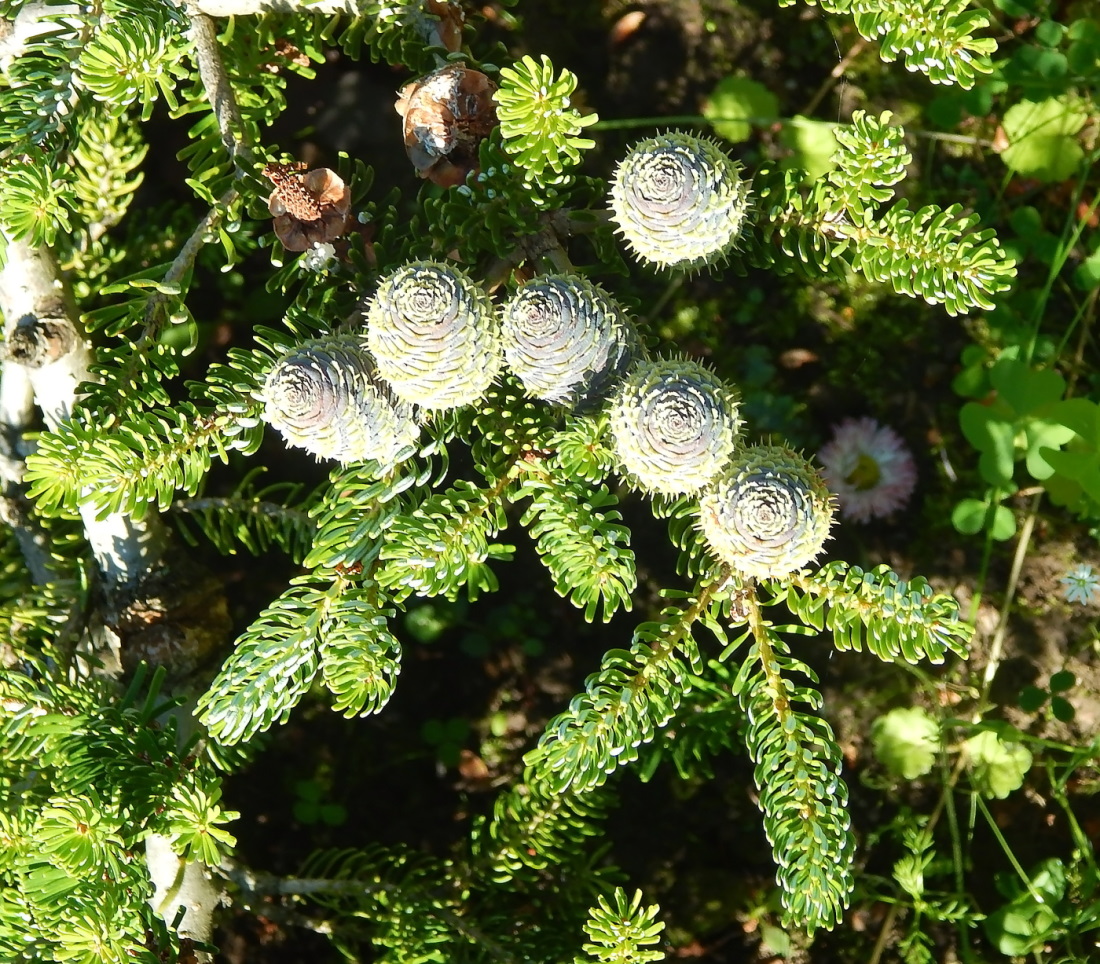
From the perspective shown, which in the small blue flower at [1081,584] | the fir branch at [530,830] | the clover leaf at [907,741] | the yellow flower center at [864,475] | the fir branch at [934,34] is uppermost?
the fir branch at [934,34]

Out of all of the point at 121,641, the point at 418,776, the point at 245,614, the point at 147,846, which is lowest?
the point at 418,776

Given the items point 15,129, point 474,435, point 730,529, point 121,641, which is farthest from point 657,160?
point 121,641

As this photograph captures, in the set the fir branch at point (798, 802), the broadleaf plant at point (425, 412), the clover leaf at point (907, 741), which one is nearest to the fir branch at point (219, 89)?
the broadleaf plant at point (425, 412)

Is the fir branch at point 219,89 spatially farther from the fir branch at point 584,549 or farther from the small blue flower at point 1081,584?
the small blue flower at point 1081,584

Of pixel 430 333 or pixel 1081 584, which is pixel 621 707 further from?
pixel 1081 584

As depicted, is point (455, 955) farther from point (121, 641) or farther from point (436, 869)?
point (121, 641)

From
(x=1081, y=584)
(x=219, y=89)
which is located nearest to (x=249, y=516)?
(x=219, y=89)
